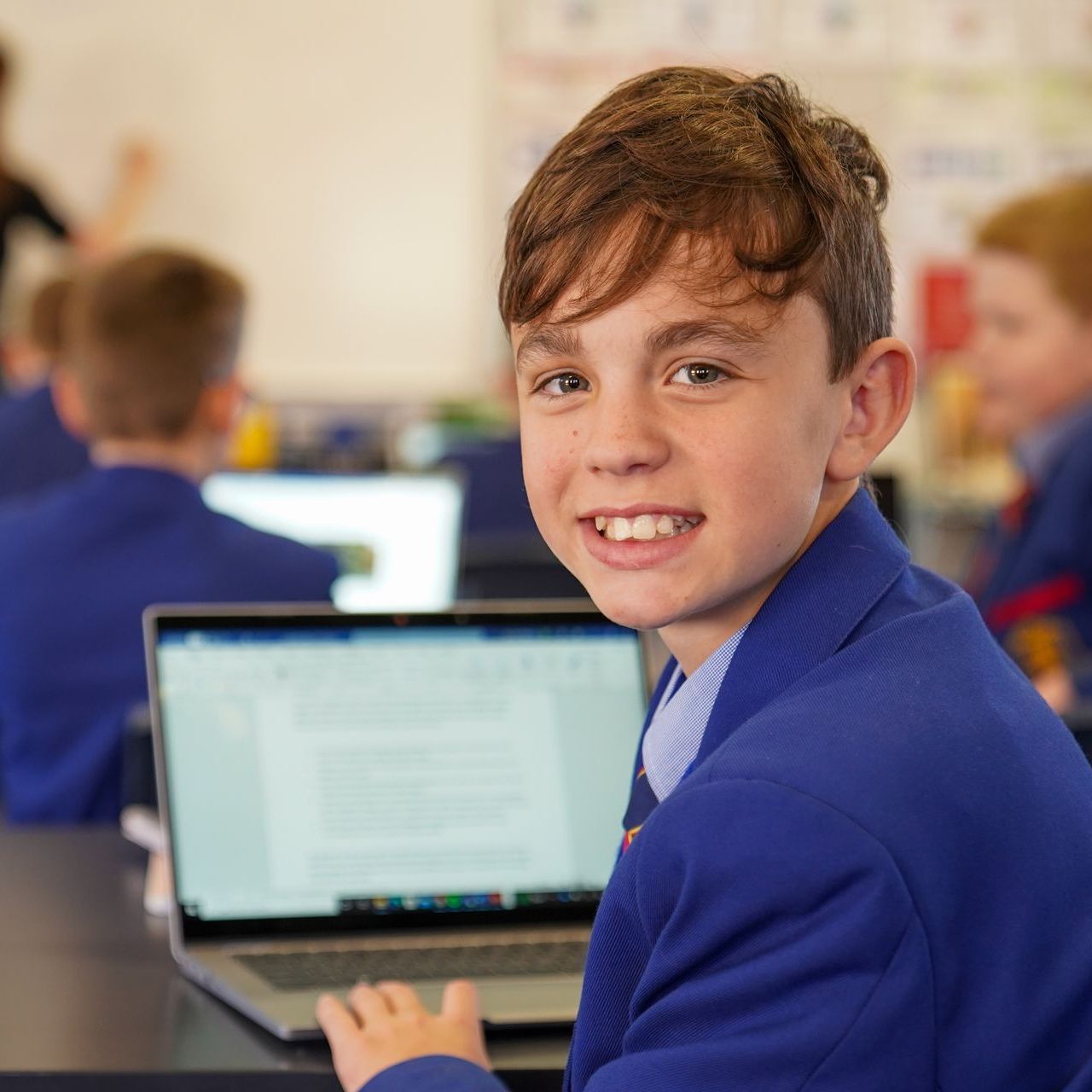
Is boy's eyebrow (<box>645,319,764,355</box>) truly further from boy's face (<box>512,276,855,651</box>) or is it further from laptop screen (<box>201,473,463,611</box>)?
laptop screen (<box>201,473,463,611</box>)

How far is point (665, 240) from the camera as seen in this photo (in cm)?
89

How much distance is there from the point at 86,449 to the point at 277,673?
6.82ft

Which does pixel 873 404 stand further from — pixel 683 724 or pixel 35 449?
pixel 35 449

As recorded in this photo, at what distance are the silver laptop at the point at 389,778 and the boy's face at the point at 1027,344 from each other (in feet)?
5.73

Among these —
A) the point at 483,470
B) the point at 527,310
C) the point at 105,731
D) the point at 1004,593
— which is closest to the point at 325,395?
the point at 483,470

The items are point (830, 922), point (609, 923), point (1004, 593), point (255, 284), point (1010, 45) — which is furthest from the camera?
point (1010, 45)

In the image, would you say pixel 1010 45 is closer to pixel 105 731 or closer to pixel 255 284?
pixel 255 284

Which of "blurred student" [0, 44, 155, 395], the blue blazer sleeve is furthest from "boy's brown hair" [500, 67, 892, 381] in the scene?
"blurred student" [0, 44, 155, 395]

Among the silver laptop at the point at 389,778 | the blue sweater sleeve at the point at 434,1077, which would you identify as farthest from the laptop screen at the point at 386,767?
the blue sweater sleeve at the point at 434,1077

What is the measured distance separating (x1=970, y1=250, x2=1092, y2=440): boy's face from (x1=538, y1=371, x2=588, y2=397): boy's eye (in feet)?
6.86

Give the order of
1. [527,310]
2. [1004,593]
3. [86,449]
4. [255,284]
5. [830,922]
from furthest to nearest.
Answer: [255,284]
[86,449]
[1004,593]
[527,310]
[830,922]

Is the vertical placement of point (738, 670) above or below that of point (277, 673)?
above

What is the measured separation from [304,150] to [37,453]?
2.68 meters

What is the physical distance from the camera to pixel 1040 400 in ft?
9.61
